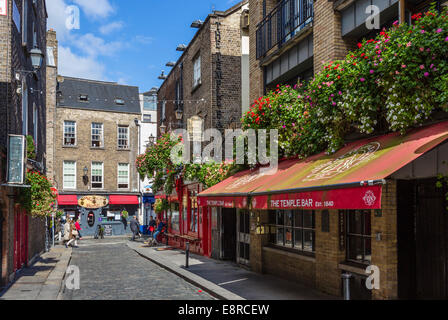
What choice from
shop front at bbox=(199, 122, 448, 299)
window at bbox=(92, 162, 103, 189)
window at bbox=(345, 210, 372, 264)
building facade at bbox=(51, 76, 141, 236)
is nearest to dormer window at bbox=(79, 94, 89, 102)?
building facade at bbox=(51, 76, 141, 236)

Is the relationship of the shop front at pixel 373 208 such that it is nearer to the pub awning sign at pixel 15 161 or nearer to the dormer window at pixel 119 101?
the pub awning sign at pixel 15 161

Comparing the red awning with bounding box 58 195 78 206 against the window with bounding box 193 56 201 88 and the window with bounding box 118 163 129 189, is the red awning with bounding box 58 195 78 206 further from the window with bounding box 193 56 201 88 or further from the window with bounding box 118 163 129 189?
the window with bounding box 193 56 201 88

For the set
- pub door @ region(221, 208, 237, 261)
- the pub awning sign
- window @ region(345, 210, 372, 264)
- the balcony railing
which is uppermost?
the balcony railing

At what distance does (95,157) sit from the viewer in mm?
37375

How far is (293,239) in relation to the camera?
11.4 m

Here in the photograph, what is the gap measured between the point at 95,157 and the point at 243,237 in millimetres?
25383

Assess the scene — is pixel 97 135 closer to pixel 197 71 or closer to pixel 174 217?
pixel 174 217

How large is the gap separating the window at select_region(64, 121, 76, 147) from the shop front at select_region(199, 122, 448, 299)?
29211mm

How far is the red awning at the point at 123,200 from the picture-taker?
36938 mm

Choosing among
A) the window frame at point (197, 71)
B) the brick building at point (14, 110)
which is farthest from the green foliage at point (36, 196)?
the window frame at point (197, 71)

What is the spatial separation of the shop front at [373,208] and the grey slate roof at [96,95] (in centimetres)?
3017

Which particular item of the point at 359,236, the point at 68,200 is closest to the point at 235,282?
the point at 359,236

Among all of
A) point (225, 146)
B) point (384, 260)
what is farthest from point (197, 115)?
point (384, 260)

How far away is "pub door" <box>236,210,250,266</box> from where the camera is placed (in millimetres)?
14609
